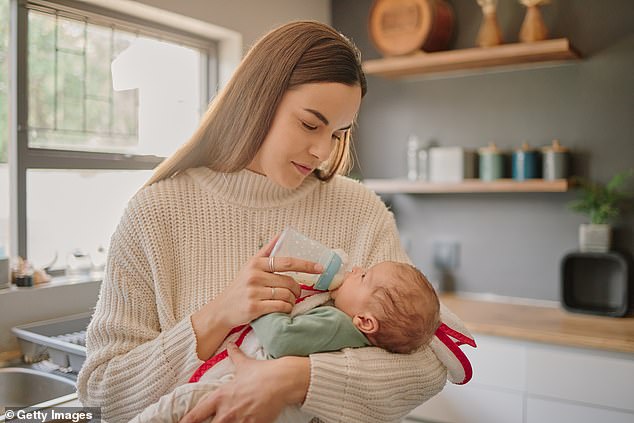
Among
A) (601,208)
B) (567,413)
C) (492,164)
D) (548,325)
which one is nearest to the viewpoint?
(567,413)

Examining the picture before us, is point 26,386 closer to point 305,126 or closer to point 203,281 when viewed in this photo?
point 203,281

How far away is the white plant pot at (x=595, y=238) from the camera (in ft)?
9.29

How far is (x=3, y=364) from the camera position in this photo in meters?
2.09

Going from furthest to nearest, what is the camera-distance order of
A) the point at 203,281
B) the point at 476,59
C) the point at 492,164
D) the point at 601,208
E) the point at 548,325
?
the point at 492,164
the point at 476,59
the point at 601,208
the point at 548,325
the point at 203,281

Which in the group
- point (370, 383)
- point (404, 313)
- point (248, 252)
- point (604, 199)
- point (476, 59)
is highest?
point (476, 59)

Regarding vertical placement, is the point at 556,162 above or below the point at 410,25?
below

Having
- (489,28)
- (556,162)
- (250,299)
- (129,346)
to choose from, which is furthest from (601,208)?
Answer: (129,346)

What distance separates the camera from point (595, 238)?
285 cm

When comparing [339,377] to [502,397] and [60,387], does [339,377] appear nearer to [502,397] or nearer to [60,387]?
[60,387]

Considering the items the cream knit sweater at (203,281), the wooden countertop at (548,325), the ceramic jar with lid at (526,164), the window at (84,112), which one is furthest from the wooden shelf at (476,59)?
the cream knit sweater at (203,281)

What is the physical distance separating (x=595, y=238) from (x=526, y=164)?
450 millimetres

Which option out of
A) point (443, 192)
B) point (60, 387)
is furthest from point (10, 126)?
point (443, 192)

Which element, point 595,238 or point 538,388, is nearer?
point 538,388

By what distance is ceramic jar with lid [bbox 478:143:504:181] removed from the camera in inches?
120
